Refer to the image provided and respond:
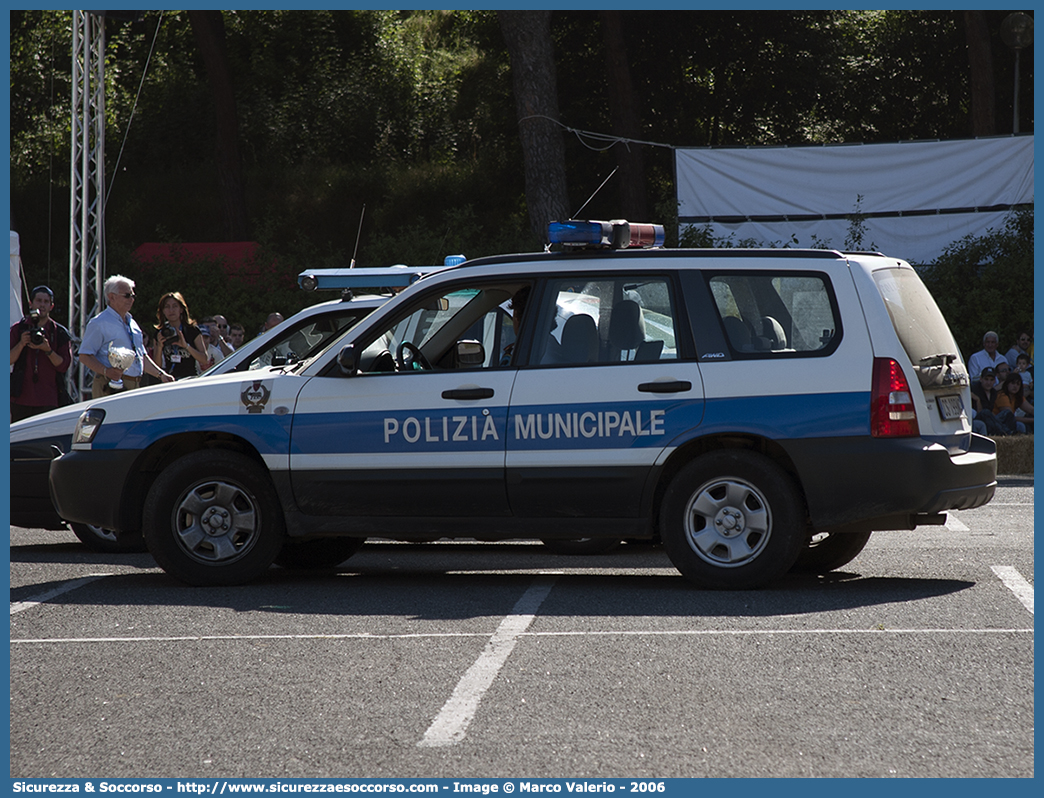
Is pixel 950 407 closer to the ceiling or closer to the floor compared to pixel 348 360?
closer to the floor

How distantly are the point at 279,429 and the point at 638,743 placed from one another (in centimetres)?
387

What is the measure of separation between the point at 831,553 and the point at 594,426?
191 centimetres

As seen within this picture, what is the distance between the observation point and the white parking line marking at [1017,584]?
22.9 feet

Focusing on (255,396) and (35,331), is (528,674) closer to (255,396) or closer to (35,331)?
(255,396)

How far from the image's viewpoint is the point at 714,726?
4754mm

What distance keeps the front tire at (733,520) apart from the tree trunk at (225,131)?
2573 centimetres

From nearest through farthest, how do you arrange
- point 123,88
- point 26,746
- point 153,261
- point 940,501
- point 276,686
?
point 26,746
point 276,686
point 940,501
point 153,261
point 123,88

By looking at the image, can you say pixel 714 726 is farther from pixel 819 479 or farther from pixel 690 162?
pixel 690 162

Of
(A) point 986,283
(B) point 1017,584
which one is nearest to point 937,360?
(B) point 1017,584

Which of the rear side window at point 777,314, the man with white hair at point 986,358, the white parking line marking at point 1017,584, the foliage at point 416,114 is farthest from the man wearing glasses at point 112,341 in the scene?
the foliage at point 416,114

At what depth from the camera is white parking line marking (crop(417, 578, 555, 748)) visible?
4715 mm

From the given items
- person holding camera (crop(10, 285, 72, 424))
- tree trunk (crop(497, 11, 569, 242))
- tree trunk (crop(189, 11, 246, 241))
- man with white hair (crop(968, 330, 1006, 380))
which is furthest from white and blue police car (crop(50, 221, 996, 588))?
tree trunk (crop(189, 11, 246, 241))

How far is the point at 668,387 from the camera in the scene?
7441 millimetres

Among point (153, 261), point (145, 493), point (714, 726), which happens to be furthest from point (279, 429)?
point (153, 261)
